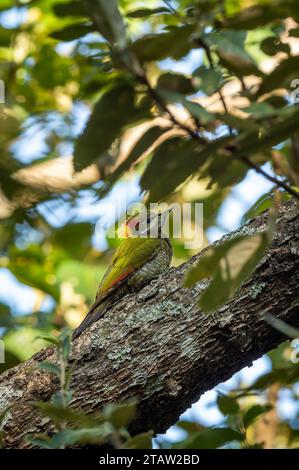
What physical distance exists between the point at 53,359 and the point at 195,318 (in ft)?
2.48

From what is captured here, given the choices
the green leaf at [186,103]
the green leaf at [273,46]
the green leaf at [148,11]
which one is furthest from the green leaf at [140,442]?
the green leaf at [273,46]

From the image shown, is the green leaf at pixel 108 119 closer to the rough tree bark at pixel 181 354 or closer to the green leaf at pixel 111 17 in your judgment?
the green leaf at pixel 111 17

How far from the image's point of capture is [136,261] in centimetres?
485

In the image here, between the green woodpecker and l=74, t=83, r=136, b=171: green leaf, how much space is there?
8.14ft

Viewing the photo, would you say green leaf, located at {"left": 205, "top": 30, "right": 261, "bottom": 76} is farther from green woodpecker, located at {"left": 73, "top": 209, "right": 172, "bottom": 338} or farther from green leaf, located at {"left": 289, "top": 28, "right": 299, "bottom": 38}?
green woodpecker, located at {"left": 73, "top": 209, "right": 172, "bottom": 338}

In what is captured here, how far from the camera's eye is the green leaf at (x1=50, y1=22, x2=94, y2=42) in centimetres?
167

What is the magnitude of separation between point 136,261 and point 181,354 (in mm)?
1694

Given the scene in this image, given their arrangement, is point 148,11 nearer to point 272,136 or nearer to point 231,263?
point 272,136

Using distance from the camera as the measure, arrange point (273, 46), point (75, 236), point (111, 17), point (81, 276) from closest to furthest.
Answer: point (111, 17)
point (273, 46)
point (75, 236)
point (81, 276)

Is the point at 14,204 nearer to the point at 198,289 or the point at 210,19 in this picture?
the point at 210,19

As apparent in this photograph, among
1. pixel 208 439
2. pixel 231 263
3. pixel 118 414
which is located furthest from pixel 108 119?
pixel 208 439

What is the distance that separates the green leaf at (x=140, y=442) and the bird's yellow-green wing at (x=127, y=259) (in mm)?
2484

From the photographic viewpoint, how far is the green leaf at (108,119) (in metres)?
1.53

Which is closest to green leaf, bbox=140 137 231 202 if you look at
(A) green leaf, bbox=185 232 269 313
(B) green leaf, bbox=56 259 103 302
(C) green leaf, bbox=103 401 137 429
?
(A) green leaf, bbox=185 232 269 313
